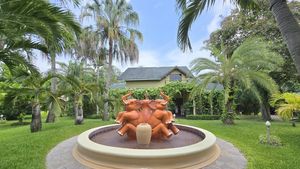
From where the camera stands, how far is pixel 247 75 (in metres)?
13.5

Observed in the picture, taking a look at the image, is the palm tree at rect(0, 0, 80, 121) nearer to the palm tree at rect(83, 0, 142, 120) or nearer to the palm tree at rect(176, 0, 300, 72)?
the palm tree at rect(176, 0, 300, 72)

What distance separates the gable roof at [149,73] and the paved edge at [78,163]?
2290 centimetres

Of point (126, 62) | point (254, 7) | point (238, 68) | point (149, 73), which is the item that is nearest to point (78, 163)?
point (254, 7)

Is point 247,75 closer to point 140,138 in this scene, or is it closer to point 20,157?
point 140,138

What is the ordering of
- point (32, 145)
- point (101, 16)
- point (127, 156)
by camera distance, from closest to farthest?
1. point (127, 156)
2. point (32, 145)
3. point (101, 16)

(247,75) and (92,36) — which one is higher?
(92,36)

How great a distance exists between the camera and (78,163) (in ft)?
20.5

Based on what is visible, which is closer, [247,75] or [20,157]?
[20,157]

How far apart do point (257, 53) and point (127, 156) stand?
1171cm

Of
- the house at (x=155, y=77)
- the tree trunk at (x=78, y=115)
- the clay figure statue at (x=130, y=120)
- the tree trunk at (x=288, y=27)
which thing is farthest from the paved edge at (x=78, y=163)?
the house at (x=155, y=77)

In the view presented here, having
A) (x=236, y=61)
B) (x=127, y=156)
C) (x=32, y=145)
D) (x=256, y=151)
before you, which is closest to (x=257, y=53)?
(x=236, y=61)

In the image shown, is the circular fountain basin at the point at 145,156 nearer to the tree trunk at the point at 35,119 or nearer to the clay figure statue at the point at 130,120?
the clay figure statue at the point at 130,120

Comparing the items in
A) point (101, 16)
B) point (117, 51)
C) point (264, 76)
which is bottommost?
point (264, 76)

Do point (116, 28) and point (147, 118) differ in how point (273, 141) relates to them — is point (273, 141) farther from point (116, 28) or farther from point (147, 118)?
point (116, 28)
